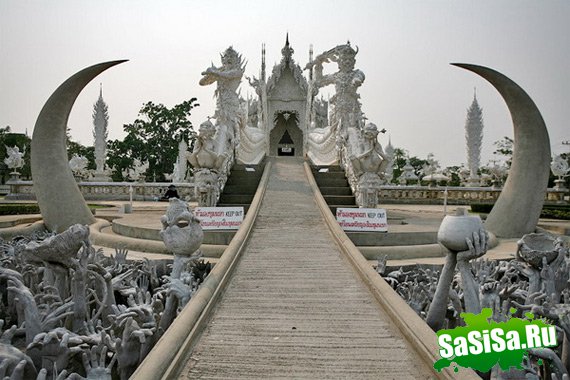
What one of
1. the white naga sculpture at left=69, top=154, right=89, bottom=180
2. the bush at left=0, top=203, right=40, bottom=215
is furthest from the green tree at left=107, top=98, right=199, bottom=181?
the bush at left=0, top=203, right=40, bottom=215

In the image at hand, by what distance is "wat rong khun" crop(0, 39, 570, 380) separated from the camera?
391cm

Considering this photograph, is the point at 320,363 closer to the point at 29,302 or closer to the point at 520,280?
the point at 29,302

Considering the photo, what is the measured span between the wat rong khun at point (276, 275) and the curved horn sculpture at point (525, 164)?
30 mm

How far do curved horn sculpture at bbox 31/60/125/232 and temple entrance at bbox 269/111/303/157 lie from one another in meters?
18.2

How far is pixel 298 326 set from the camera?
177 inches

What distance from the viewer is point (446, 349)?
3504 millimetres

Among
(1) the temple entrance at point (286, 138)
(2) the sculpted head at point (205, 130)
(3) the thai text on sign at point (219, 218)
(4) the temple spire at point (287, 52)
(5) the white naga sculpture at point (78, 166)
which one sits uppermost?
(4) the temple spire at point (287, 52)

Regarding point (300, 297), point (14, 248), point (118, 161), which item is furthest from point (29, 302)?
point (118, 161)

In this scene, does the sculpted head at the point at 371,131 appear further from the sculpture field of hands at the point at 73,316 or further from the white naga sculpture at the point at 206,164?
the sculpture field of hands at the point at 73,316

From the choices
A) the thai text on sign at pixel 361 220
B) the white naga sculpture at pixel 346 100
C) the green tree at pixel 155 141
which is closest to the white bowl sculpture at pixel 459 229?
the thai text on sign at pixel 361 220

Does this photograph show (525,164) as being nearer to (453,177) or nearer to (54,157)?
(54,157)

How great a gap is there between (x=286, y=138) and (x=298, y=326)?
83.6 feet

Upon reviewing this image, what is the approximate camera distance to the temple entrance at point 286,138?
28.8m

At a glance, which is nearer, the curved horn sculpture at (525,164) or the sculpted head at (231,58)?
the curved horn sculpture at (525,164)
